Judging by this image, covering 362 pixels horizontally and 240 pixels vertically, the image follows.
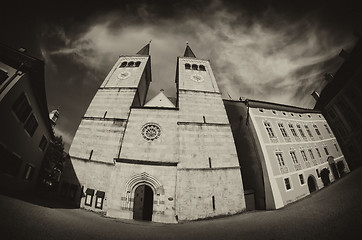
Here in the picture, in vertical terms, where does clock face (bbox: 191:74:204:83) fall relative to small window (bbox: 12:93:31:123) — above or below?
above

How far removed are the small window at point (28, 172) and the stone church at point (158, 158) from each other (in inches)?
113

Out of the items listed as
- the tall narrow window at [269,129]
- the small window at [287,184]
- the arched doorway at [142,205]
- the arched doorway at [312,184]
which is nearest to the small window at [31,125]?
the arched doorway at [142,205]

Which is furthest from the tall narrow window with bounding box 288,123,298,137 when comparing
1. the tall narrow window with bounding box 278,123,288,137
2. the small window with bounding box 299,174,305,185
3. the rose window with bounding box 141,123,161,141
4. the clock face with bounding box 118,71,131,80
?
the clock face with bounding box 118,71,131,80

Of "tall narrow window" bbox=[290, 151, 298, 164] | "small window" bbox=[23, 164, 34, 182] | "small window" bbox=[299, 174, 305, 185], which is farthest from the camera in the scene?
"tall narrow window" bbox=[290, 151, 298, 164]

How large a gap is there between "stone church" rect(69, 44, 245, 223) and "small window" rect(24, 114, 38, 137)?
11.6 feet

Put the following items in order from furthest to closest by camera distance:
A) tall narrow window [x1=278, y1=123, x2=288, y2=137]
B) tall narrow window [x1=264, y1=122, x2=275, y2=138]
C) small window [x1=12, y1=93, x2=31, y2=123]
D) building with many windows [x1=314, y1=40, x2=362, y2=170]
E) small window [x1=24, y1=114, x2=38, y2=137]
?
tall narrow window [x1=278, y1=123, x2=288, y2=137]
tall narrow window [x1=264, y1=122, x2=275, y2=138]
small window [x1=24, y1=114, x2=38, y2=137]
small window [x1=12, y1=93, x2=31, y2=123]
building with many windows [x1=314, y1=40, x2=362, y2=170]

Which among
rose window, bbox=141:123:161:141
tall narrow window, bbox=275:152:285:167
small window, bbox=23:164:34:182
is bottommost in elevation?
small window, bbox=23:164:34:182

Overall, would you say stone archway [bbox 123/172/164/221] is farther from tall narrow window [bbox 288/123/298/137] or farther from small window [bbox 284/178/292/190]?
A: tall narrow window [bbox 288/123/298/137]

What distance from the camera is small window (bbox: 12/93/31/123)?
865 centimetres

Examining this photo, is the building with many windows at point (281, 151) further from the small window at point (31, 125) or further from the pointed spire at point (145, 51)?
the small window at point (31, 125)

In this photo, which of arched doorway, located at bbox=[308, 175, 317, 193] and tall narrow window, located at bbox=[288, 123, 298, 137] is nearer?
arched doorway, located at bbox=[308, 175, 317, 193]

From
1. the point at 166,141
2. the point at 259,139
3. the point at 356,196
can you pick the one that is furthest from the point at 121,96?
the point at 356,196

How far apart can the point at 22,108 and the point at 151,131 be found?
9462 millimetres

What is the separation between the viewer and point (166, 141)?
14.0m
